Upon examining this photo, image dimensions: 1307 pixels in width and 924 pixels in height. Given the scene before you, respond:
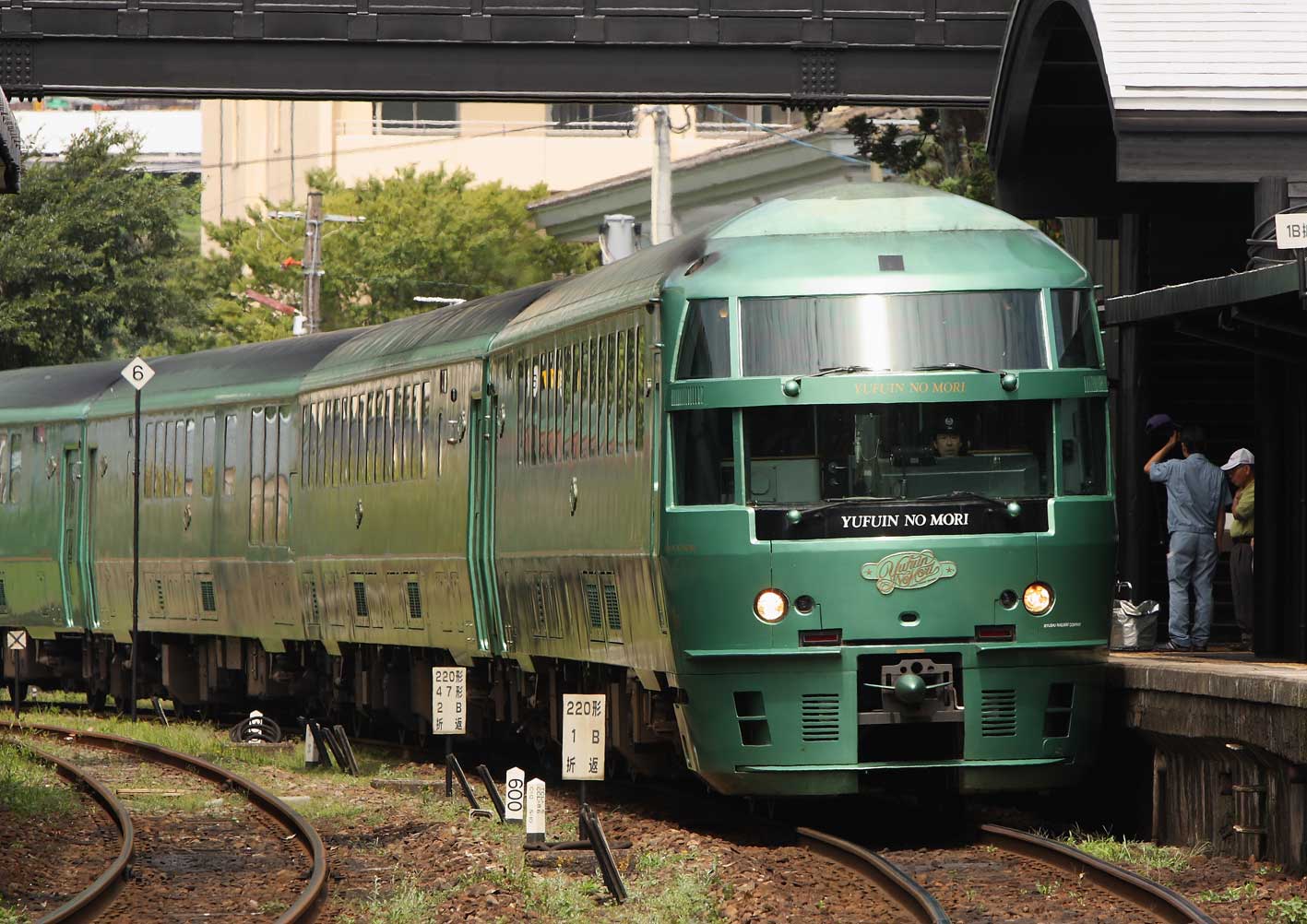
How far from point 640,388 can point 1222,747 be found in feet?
12.3

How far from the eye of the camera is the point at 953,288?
13.9 m

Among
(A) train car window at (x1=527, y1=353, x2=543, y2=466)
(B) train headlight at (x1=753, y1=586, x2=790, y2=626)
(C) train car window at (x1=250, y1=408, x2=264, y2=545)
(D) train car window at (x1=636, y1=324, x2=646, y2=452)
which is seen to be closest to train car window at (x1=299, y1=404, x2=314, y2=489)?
(C) train car window at (x1=250, y1=408, x2=264, y2=545)

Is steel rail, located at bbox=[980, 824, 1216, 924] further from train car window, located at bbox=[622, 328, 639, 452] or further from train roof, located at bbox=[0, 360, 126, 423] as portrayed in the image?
train roof, located at bbox=[0, 360, 126, 423]

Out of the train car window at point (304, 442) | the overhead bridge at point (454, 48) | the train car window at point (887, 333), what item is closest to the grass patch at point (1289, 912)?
the train car window at point (887, 333)

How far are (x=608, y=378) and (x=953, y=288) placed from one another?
8.20ft

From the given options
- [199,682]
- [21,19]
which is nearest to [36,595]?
[199,682]

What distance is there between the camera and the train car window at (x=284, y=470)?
2425cm

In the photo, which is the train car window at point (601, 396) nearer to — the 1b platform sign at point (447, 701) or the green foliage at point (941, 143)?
the 1b platform sign at point (447, 701)

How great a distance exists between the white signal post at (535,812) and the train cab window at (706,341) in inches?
90.1

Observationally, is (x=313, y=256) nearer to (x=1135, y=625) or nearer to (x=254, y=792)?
(x=254, y=792)

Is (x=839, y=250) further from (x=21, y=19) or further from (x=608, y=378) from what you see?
(x=21, y=19)

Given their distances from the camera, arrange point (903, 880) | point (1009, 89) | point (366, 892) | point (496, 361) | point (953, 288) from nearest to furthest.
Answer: point (903, 880)
point (366, 892)
point (953, 288)
point (496, 361)
point (1009, 89)

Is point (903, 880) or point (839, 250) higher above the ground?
point (839, 250)

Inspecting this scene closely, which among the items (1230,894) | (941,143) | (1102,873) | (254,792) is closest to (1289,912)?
(1230,894)
